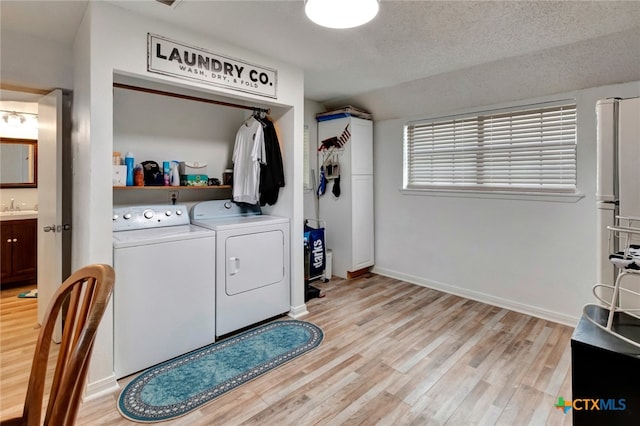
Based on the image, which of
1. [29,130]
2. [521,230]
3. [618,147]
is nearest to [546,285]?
[521,230]

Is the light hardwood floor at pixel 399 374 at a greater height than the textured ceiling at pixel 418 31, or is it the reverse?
the textured ceiling at pixel 418 31

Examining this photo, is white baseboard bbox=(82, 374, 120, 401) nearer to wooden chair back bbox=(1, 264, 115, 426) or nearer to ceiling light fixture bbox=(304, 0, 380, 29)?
wooden chair back bbox=(1, 264, 115, 426)

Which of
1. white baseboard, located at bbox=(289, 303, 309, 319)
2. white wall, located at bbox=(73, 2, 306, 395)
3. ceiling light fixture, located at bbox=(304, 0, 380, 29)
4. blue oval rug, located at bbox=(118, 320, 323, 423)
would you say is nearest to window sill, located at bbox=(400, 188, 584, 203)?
white baseboard, located at bbox=(289, 303, 309, 319)

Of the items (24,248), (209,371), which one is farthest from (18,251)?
(209,371)

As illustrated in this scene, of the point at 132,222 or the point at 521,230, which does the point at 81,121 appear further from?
the point at 521,230

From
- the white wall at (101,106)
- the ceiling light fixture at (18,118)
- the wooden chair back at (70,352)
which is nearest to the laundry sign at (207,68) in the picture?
the white wall at (101,106)

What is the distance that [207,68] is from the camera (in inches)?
97.7

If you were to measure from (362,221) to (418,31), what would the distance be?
245 cm

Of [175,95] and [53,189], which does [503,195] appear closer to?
[175,95]

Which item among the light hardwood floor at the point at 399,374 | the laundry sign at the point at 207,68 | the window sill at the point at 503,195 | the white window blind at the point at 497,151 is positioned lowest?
the light hardwood floor at the point at 399,374

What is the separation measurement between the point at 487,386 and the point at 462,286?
69.1 inches

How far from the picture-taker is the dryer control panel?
2.58m

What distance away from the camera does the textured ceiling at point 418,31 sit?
207cm

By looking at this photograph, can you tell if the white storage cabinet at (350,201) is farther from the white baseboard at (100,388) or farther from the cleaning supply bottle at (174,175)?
the white baseboard at (100,388)
